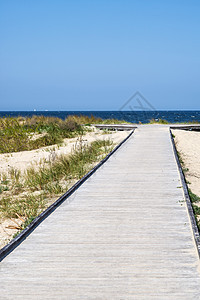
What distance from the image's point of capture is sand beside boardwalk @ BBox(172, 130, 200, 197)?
8820mm

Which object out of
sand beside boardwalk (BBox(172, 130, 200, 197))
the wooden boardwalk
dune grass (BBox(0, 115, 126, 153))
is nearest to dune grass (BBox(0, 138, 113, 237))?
the wooden boardwalk

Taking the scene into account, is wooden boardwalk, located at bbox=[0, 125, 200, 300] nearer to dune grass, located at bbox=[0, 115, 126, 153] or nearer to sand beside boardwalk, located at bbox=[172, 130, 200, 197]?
sand beside boardwalk, located at bbox=[172, 130, 200, 197]

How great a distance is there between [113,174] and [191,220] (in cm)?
336

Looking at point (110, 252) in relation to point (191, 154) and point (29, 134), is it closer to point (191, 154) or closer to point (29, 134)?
point (191, 154)

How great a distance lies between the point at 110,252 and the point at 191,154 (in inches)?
418

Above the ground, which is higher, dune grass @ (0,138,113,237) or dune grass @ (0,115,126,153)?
dune grass @ (0,115,126,153)

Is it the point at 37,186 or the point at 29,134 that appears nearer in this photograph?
the point at 37,186

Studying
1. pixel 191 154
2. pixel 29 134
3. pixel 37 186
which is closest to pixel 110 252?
pixel 37 186

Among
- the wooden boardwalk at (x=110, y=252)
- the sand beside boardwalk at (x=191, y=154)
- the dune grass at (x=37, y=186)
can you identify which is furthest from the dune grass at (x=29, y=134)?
the wooden boardwalk at (x=110, y=252)

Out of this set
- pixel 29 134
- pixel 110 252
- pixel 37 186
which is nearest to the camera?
pixel 110 252

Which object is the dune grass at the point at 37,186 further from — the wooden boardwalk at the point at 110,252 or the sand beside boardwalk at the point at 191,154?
the sand beside boardwalk at the point at 191,154

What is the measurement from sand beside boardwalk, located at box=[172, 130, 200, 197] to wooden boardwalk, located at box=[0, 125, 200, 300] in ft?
9.03

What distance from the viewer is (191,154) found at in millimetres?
13727

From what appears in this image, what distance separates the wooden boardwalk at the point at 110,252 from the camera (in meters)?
3.01
